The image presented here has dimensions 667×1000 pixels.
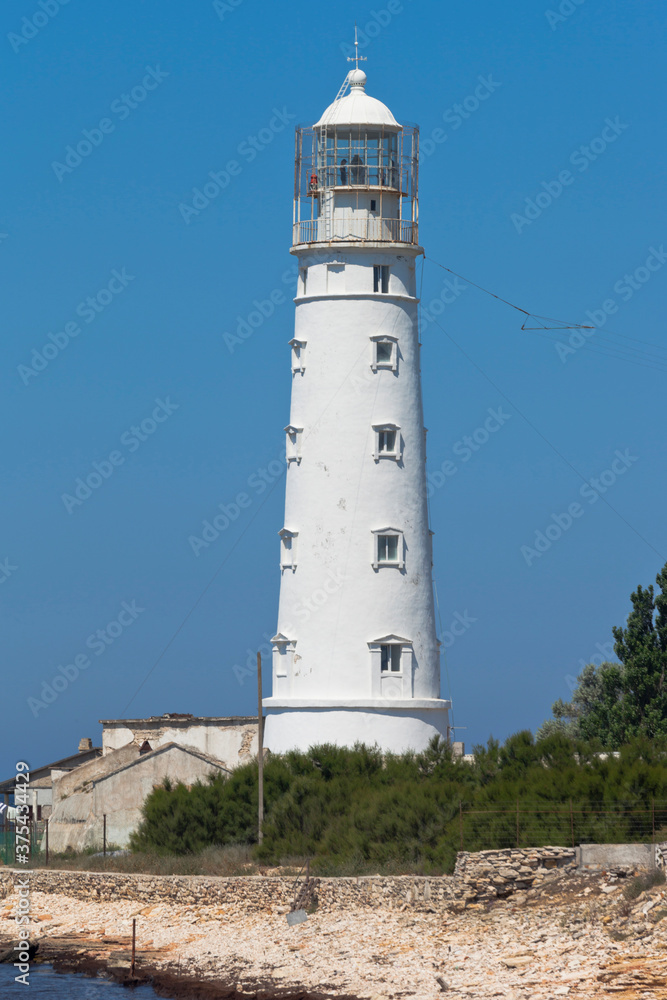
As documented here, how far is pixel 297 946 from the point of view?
106ft

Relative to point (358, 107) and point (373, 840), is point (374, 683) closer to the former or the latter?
point (373, 840)

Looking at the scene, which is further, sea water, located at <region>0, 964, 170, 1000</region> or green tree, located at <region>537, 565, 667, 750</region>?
green tree, located at <region>537, 565, 667, 750</region>

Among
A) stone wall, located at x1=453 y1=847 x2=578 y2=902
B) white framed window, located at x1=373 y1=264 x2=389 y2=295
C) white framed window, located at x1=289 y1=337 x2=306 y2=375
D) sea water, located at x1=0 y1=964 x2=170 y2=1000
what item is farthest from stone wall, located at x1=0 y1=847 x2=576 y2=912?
white framed window, located at x1=373 y1=264 x2=389 y2=295

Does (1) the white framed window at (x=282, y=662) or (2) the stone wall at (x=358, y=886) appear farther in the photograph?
(1) the white framed window at (x=282, y=662)

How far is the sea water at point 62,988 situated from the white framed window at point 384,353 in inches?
670

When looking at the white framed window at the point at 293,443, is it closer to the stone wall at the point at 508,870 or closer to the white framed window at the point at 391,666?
the white framed window at the point at 391,666

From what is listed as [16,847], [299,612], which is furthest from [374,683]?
[16,847]

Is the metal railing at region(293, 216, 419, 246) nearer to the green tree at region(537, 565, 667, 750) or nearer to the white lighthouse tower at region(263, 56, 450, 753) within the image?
the white lighthouse tower at region(263, 56, 450, 753)

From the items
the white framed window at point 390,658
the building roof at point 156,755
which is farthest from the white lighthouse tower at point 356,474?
the building roof at point 156,755

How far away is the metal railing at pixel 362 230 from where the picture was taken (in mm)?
42469

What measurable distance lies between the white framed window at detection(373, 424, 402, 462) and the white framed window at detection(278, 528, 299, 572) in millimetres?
2997

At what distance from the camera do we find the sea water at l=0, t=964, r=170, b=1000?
1230 inches

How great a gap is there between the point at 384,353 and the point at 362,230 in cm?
334

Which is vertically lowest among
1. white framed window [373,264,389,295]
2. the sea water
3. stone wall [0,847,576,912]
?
the sea water
